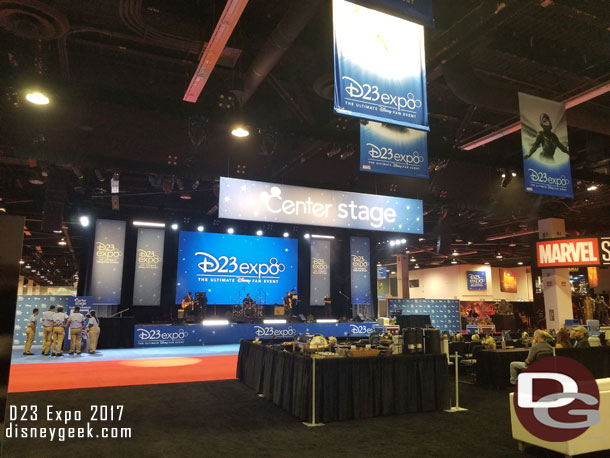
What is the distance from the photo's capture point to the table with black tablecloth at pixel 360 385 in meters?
5.32

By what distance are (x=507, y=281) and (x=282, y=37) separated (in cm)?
3154

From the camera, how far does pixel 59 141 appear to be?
9.27 meters

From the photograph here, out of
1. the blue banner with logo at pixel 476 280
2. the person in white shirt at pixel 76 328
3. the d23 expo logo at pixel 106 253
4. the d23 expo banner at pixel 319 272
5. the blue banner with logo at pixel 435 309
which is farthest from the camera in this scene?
the blue banner with logo at pixel 476 280

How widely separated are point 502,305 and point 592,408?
20.7m

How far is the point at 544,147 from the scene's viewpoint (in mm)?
7004

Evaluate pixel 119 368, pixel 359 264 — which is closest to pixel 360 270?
pixel 359 264

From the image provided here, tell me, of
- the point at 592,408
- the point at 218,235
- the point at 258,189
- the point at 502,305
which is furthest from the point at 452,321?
the point at 592,408

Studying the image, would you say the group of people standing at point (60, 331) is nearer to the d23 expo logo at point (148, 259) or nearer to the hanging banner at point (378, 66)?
the d23 expo logo at point (148, 259)

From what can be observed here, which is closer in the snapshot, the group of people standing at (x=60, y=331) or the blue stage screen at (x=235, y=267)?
the group of people standing at (x=60, y=331)

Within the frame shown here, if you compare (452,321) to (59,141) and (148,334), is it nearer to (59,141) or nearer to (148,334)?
(148,334)

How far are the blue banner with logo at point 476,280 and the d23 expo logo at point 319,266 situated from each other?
14786 mm

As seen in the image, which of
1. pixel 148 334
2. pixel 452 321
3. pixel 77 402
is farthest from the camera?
pixel 452 321

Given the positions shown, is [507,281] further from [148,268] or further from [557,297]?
[148,268]

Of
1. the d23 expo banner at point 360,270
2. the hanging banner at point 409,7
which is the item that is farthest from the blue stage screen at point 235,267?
the hanging banner at point 409,7
